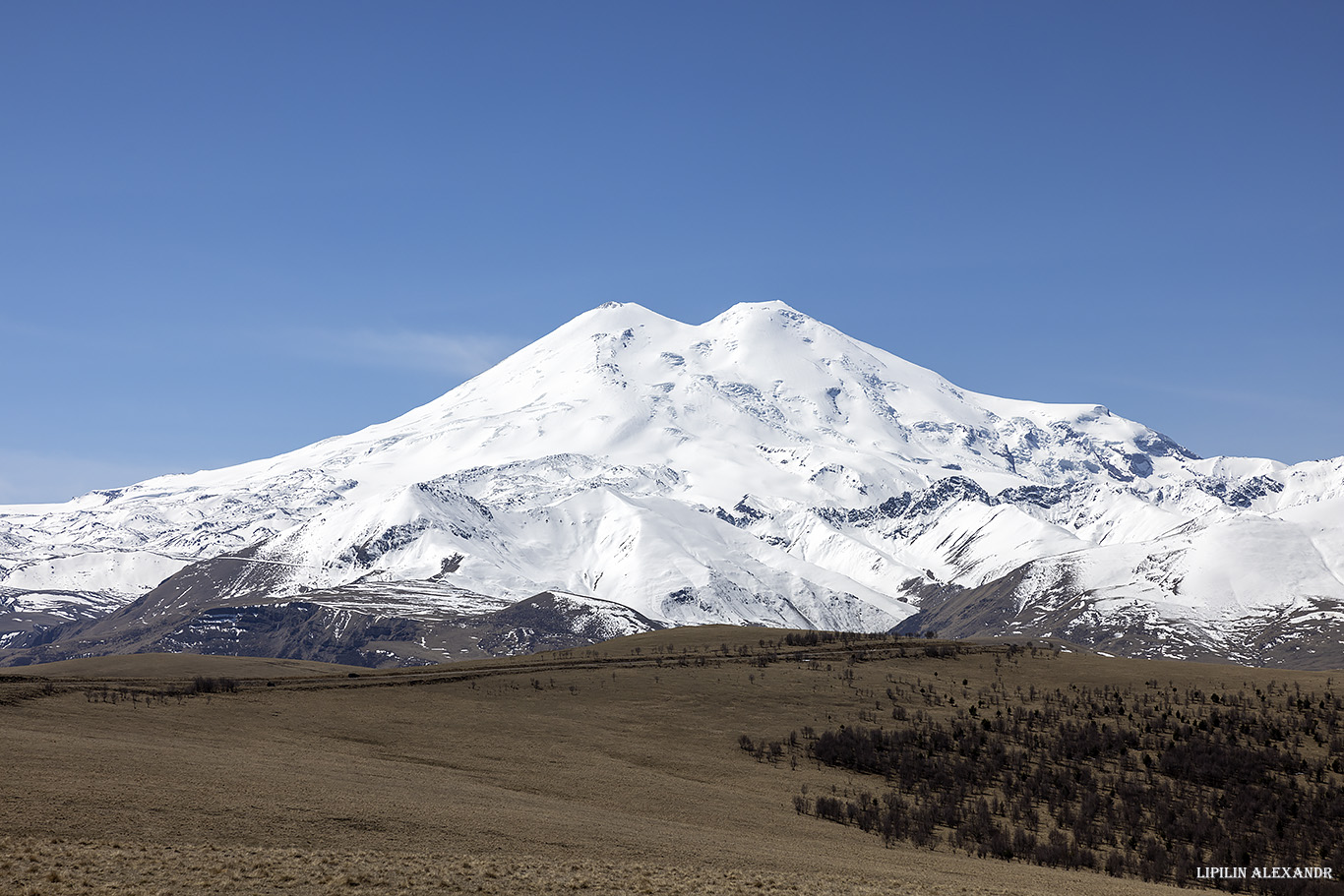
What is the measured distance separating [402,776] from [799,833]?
18103 mm

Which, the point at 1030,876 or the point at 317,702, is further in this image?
the point at 317,702

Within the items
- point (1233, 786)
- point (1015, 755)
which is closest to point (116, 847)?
point (1015, 755)

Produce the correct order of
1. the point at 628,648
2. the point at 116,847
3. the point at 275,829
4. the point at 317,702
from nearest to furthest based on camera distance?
the point at 116,847, the point at 275,829, the point at 317,702, the point at 628,648

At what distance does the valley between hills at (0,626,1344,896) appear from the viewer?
3844cm

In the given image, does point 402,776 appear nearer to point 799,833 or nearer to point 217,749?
point 217,749

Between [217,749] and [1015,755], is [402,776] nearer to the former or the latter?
[217,749]

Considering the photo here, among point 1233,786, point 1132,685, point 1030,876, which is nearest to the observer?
point 1030,876

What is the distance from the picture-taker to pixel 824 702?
8931 centimetres

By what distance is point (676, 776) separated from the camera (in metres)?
64.6

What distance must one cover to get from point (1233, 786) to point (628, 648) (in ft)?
209

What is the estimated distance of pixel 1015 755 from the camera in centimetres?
7631

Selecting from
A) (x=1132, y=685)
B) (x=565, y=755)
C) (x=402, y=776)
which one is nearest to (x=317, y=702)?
(x=565, y=755)

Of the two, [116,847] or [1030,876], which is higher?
[116,847]

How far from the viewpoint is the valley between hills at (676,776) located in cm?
3844
